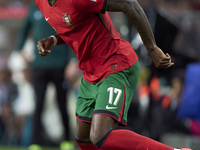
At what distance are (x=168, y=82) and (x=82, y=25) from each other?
3987 millimetres

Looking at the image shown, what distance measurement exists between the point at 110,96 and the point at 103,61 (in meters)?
0.33

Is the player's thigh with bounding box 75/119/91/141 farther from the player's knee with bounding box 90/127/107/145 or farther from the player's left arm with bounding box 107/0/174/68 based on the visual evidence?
the player's left arm with bounding box 107/0/174/68

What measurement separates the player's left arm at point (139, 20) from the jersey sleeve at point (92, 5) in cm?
5

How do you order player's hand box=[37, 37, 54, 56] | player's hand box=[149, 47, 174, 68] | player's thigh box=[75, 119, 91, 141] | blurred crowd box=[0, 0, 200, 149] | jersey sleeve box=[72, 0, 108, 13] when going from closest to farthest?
1. jersey sleeve box=[72, 0, 108, 13]
2. player's hand box=[149, 47, 174, 68]
3. player's hand box=[37, 37, 54, 56]
4. player's thigh box=[75, 119, 91, 141]
5. blurred crowd box=[0, 0, 200, 149]

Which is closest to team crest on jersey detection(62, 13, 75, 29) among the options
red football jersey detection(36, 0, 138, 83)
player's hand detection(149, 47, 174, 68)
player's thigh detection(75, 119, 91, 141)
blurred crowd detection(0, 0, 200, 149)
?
red football jersey detection(36, 0, 138, 83)

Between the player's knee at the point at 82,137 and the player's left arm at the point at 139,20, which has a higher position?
the player's left arm at the point at 139,20

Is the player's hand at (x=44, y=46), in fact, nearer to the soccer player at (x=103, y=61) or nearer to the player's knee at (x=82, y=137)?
the soccer player at (x=103, y=61)

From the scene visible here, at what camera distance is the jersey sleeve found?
3.02 m

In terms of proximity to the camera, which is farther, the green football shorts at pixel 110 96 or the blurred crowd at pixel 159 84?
the blurred crowd at pixel 159 84

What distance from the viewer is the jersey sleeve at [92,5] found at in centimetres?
302

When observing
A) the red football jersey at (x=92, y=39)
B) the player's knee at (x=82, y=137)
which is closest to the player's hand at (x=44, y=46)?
the red football jersey at (x=92, y=39)

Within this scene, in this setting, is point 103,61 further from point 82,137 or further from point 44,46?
point 82,137

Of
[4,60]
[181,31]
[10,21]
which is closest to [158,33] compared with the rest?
[181,31]

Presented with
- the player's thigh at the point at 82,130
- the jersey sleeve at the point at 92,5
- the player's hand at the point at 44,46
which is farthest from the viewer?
the player's thigh at the point at 82,130
